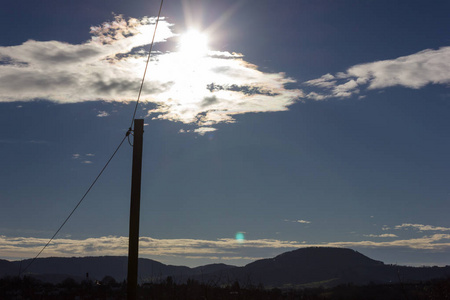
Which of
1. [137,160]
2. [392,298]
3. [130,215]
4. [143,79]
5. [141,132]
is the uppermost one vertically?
[143,79]

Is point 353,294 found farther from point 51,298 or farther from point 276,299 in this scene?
point 51,298

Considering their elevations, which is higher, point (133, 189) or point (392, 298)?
point (133, 189)

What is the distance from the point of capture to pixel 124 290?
99.2 feet

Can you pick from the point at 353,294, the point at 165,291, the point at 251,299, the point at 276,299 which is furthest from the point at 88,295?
the point at 353,294

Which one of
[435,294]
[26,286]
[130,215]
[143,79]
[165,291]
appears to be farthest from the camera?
[26,286]

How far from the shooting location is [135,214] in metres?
14.5

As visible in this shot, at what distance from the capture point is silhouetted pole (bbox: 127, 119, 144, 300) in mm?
14070

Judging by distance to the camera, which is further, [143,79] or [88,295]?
[88,295]

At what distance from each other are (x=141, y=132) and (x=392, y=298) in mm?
48275

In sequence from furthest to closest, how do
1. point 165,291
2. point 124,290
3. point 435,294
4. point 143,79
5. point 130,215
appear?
point 124,290 < point 165,291 < point 435,294 < point 143,79 < point 130,215

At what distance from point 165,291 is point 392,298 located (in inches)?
1418

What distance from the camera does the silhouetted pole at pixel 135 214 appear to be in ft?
46.2

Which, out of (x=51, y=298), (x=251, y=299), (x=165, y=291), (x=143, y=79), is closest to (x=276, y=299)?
(x=251, y=299)

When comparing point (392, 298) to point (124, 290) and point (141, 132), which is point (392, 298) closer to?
point (124, 290)
